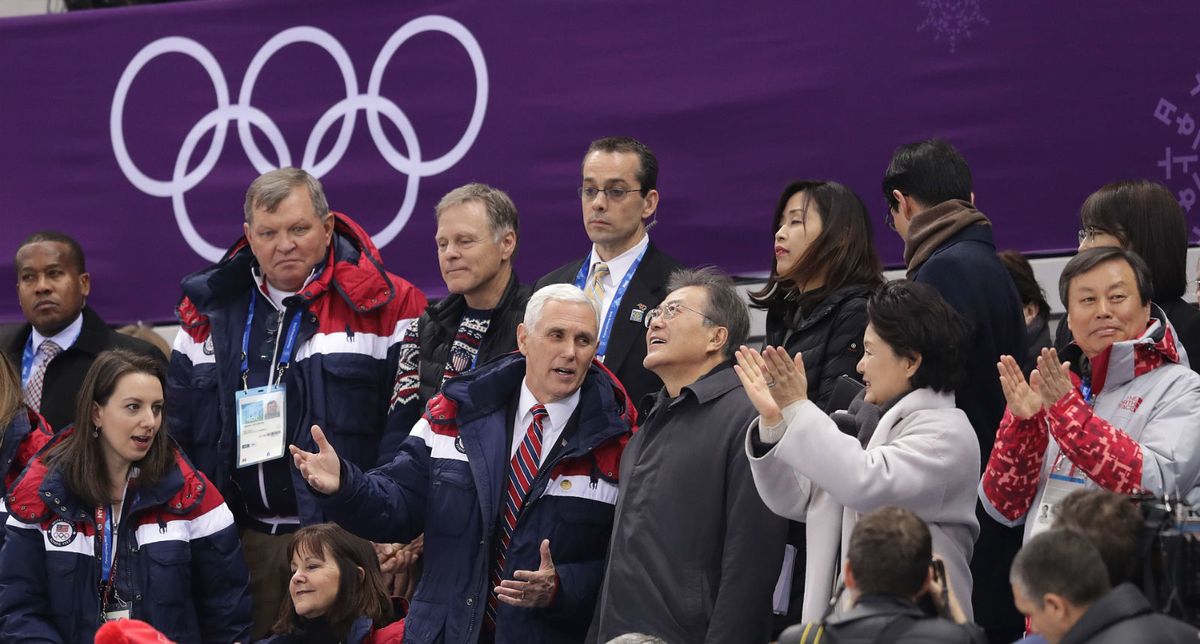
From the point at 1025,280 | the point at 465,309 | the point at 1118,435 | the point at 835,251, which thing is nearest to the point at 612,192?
the point at 465,309

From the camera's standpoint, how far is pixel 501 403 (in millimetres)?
4805

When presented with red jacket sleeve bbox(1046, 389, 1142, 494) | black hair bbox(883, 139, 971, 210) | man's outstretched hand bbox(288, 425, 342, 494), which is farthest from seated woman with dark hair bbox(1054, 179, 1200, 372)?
man's outstretched hand bbox(288, 425, 342, 494)

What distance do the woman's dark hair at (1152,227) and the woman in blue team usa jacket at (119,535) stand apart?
282cm

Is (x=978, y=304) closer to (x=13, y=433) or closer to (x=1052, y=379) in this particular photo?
(x=1052, y=379)

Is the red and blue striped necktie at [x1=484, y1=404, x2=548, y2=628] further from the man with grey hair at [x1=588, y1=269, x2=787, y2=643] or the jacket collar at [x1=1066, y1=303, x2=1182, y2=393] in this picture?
the jacket collar at [x1=1066, y1=303, x2=1182, y2=393]

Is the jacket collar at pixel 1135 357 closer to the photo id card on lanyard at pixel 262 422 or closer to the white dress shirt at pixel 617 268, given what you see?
the white dress shirt at pixel 617 268

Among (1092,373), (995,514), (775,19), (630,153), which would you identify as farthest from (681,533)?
(775,19)

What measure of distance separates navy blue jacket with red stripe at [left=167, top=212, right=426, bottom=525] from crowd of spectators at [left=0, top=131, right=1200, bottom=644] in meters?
0.01

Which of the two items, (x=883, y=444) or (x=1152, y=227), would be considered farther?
(x=1152, y=227)

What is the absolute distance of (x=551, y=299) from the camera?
15.7 feet

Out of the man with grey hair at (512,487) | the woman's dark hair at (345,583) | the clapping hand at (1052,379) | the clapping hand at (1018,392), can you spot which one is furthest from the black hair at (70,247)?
the clapping hand at (1052,379)

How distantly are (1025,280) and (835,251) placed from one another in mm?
1115

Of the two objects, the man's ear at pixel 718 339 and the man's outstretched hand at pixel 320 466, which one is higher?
the man's ear at pixel 718 339

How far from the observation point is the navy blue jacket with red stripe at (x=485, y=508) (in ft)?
15.1
